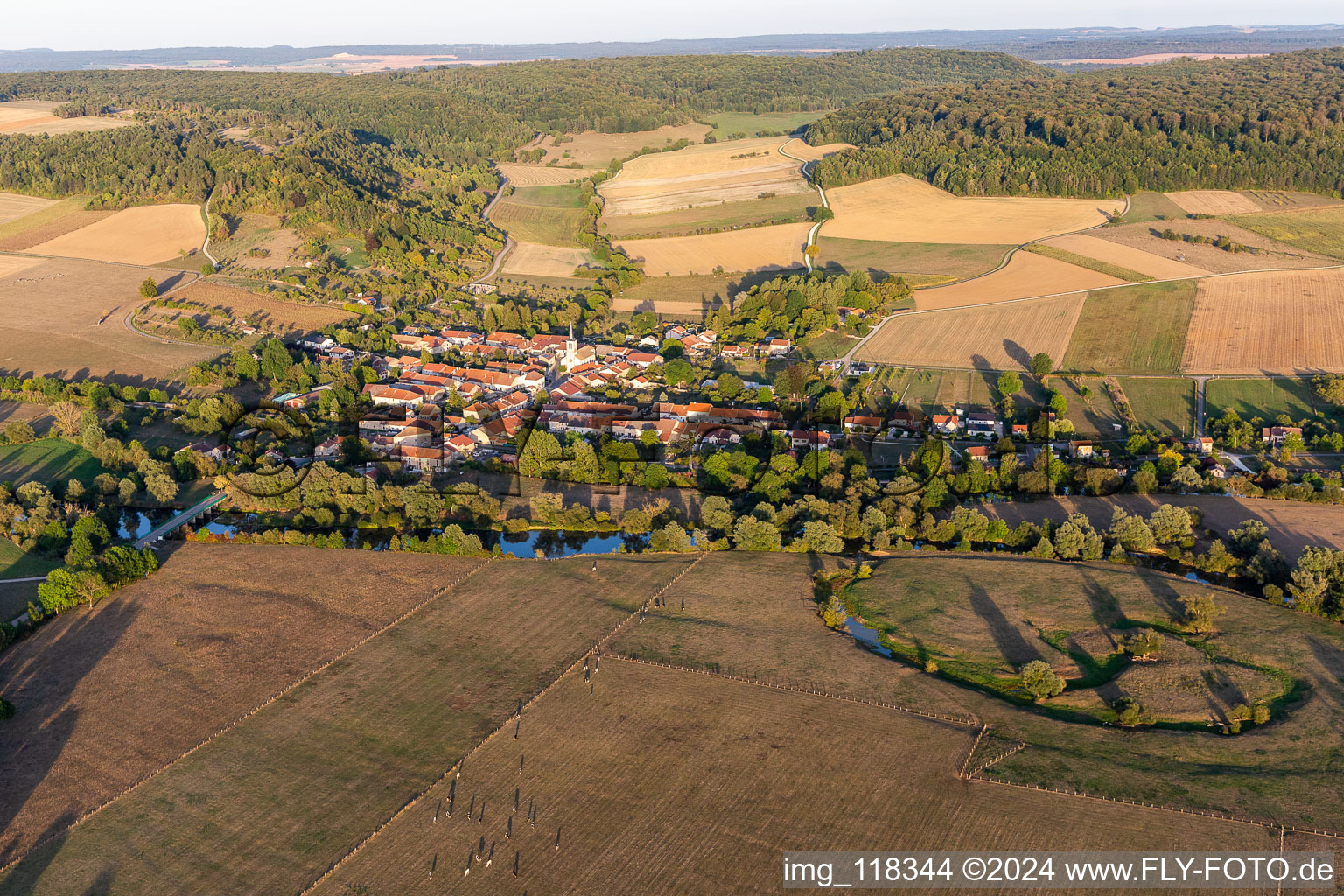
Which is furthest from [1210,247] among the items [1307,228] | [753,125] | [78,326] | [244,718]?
[78,326]

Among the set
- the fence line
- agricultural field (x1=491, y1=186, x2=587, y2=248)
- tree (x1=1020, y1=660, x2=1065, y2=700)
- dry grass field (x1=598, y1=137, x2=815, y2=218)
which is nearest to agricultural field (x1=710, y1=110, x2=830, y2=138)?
dry grass field (x1=598, y1=137, x2=815, y2=218)

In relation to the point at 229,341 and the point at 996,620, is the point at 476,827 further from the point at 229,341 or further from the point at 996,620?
the point at 229,341

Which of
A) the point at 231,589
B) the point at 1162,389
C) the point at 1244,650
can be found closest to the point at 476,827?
the point at 231,589

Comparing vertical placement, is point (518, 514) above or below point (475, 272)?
below

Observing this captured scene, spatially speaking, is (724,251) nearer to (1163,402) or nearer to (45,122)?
(1163,402)

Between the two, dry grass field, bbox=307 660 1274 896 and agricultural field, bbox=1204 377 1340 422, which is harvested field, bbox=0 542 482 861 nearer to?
dry grass field, bbox=307 660 1274 896

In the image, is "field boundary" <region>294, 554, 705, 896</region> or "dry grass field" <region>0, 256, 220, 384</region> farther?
"dry grass field" <region>0, 256, 220, 384</region>
